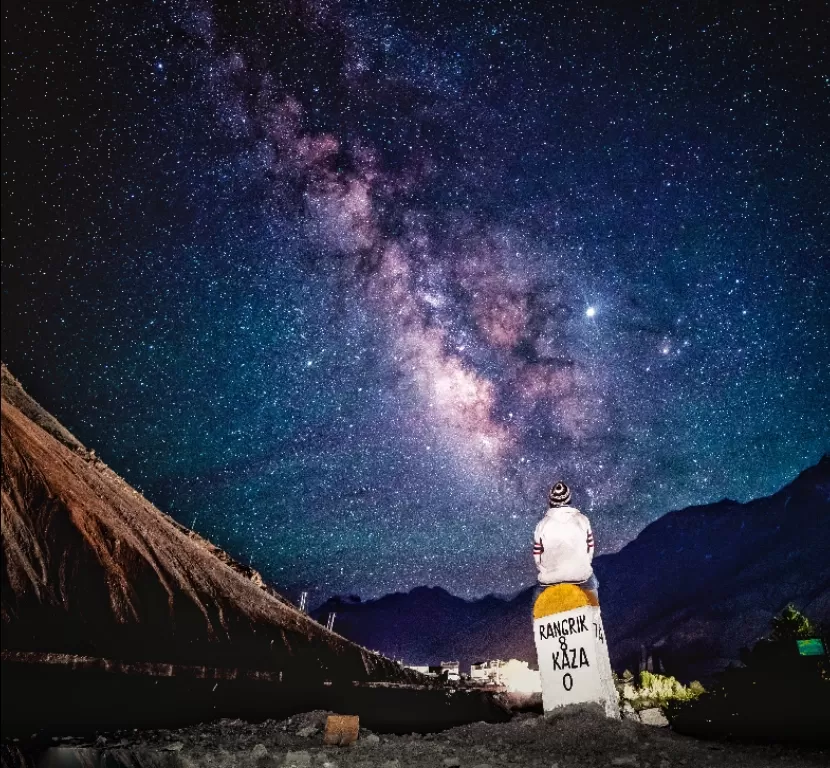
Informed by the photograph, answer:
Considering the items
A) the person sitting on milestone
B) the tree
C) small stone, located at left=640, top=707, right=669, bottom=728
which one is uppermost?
the person sitting on milestone

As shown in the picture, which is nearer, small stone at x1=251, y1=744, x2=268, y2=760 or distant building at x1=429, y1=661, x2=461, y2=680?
small stone at x1=251, y1=744, x2=268, y2=760

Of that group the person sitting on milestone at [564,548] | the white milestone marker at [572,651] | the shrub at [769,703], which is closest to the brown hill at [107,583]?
the white milestone marker at [572,651]

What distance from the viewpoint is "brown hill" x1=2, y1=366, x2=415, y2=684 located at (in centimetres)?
705

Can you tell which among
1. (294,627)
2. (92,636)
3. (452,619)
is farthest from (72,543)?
(452,619)

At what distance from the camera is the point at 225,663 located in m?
11.0

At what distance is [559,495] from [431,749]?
8.64 meters

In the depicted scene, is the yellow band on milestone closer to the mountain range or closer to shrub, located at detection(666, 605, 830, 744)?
shrub, located at detection(666, 605, 830, 744)

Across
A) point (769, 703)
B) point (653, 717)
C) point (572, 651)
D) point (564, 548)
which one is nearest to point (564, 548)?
point (564, 548)

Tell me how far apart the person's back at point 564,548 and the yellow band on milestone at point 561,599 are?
0.26m

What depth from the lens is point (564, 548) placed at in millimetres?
16312

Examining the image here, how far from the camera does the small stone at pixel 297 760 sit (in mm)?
8422

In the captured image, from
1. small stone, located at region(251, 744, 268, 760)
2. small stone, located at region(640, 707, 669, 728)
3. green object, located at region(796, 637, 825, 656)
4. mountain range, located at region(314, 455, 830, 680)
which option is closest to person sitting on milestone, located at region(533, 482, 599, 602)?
small stone, located at region(640, 707, 669, 728)

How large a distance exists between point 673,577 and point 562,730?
110621mm

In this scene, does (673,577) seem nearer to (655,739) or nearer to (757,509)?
(757,509)
